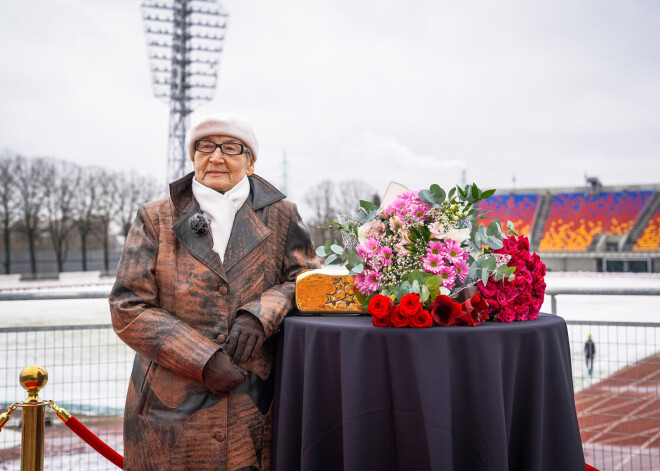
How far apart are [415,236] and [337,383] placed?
595 mm

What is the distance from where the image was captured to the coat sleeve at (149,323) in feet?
6.47

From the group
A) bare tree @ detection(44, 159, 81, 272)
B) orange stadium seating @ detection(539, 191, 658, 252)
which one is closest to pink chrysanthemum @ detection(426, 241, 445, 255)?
bare tree @ detection(44, 159, 81, 272)

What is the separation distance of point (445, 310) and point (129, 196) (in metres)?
39.4

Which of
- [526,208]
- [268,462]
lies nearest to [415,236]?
[268,462]

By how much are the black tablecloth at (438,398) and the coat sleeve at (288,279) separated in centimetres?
18

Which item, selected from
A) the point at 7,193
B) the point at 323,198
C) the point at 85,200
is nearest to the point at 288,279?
the point at 7,193

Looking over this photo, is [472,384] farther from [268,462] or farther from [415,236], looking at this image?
[268,462]

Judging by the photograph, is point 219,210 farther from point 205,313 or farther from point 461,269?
point 461,269

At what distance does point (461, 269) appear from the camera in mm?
1881

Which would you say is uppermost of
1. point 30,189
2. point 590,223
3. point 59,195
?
point 30,189

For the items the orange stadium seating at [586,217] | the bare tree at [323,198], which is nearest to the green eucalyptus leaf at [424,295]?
the orange stadium seating at [586,217]

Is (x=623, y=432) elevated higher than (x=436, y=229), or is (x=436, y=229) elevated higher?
(x=436, y=229)

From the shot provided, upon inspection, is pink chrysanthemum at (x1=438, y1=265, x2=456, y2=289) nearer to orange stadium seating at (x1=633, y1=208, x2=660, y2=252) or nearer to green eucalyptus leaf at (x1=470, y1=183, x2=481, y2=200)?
green eucalyptus leaf at (x1=470, y1=183, x2=481, y2=200)

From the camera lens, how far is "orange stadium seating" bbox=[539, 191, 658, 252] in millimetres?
36938
